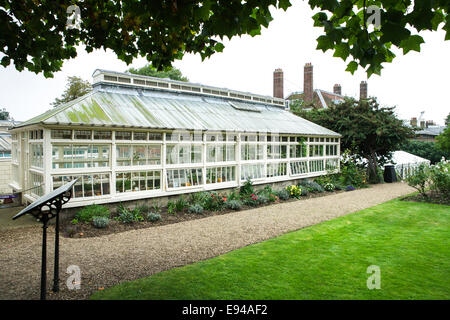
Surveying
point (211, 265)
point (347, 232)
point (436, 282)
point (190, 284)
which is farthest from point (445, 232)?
point (190, 284)

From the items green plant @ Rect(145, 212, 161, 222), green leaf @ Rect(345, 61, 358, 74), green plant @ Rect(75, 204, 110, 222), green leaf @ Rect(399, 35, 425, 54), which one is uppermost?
green leaf @ Rect(399, 35, 425, 54)

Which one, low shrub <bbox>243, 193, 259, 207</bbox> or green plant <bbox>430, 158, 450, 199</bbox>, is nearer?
low shrub <bbox>243, 193, 259, 207</bbox>

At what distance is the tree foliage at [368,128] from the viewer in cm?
1798

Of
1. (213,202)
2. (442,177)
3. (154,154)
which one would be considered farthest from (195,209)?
(442,177)

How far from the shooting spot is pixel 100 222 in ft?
25.8

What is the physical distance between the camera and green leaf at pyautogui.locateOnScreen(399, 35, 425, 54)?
308 centimetres

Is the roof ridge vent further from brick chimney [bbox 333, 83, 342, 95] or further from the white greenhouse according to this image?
brick chimney [bbox 333, 83, 342, 95]

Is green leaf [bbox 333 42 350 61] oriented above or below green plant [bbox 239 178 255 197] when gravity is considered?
above

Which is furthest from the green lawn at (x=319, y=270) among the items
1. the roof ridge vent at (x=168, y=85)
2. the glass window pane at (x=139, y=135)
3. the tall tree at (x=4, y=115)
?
the tall tree at (x=4, y=115)

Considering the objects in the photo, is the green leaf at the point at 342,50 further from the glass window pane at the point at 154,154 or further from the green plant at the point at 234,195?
the green plant at the point at 234,195

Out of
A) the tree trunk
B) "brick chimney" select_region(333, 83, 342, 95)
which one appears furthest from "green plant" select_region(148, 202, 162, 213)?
"brick chimney" select_region(333, 83, 342, 95)

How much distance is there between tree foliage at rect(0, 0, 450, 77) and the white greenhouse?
10.9 ft

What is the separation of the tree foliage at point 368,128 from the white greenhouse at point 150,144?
13.1ft

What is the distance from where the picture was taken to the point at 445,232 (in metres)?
7.77
